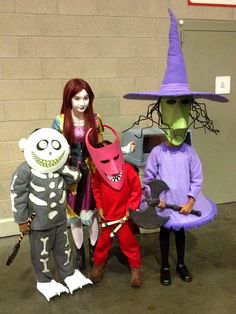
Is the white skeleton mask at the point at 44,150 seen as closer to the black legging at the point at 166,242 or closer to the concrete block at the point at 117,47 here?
the black legging at the point at 166,242

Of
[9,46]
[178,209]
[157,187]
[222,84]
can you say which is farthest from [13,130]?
[222,84]

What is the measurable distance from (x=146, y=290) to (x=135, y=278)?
9 centimetres

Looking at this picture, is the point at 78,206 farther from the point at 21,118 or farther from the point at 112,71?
the point at 112,71

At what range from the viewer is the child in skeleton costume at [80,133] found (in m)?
2.05

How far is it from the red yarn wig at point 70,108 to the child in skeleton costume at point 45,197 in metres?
0.19

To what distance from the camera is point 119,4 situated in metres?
2.76

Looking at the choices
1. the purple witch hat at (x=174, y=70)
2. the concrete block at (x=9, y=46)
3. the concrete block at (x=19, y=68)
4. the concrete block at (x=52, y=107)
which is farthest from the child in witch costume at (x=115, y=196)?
the concrete block at (x=9, y=46)

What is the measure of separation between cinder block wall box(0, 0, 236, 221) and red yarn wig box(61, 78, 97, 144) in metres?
0.73

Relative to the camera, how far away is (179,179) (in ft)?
6.42

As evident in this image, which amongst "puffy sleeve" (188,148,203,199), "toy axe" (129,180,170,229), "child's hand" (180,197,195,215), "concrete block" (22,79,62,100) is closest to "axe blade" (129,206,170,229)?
"toy axe" (129,180,170,229)

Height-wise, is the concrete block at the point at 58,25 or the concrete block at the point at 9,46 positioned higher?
the concrete block at the point at 58,25

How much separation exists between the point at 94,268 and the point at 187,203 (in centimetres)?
72

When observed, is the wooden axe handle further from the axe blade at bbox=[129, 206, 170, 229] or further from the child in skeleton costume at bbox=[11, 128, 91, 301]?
Answer: the child in skeleton costume at bbox=[11, 128, 91, 301]

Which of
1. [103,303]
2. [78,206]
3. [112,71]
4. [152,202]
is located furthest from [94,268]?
[112,71]
